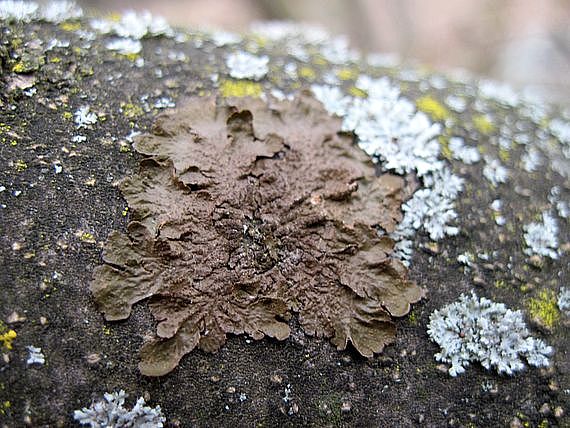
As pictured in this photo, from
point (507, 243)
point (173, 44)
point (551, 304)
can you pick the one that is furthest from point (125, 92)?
point (551, 304)

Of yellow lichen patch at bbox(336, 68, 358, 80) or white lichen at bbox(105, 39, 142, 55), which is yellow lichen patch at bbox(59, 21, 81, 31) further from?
yellow lichen patch at bbox(336, 68, 358, 80)

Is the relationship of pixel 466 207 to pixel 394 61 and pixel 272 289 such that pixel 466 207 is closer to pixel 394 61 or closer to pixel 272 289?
pixel 272 289

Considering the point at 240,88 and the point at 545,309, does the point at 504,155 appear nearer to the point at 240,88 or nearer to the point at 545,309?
the point at 545,309

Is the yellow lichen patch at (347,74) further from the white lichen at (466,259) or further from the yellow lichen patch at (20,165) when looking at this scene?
the yellow lichen patch at (20,165)

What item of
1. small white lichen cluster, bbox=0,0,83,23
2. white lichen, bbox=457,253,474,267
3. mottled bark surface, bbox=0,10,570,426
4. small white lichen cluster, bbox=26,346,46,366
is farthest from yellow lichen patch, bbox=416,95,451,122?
small white lichen cluster, bbox=26,346,46,366

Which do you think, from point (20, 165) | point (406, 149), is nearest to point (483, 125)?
point (406, 149)

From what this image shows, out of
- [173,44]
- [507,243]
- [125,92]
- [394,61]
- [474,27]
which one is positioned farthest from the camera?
[474,27]
